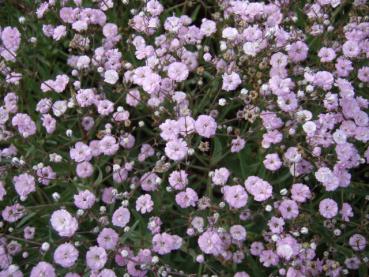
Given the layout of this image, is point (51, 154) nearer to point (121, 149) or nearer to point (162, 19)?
point (121, 149)

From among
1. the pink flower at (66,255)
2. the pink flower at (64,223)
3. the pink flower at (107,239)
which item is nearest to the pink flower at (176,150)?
the pink flower at (107,239)

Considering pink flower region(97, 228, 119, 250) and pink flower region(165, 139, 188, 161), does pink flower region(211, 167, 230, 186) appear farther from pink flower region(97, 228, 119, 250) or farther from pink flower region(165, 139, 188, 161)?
pink flower region(97, 228, 119, 250)

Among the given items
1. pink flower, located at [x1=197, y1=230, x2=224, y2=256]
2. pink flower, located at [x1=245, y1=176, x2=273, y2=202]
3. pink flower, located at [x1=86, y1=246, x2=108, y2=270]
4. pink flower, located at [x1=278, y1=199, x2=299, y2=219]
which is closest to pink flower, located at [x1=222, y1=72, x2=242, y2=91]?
pink flower, located at [x1=245, y1=176, x2=273, y2=202]

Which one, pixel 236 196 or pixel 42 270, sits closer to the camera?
pixel 42 270

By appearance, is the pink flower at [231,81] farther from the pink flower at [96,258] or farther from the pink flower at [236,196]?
the pink flower at [96,258]

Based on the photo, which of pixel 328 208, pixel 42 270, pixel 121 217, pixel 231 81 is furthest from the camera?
pixel 231 81

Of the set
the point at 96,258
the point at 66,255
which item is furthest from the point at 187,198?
the point at 66,255

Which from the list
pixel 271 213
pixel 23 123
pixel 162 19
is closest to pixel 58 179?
pixel 23 123

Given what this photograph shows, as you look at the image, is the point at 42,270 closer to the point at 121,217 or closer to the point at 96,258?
the point at 96,258

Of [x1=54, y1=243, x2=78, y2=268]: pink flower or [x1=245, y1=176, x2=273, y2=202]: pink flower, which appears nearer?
[x1=54, y1=243, x2=78, y2=268]: pink flower
